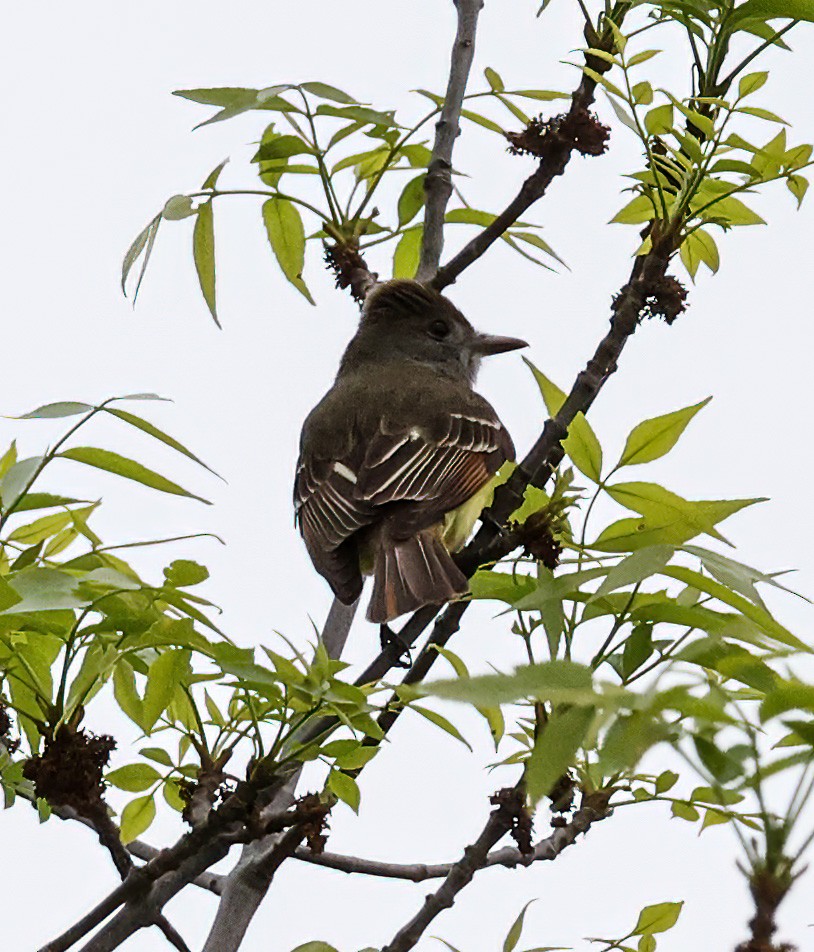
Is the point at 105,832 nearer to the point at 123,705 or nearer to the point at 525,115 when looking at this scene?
the point at 123,705

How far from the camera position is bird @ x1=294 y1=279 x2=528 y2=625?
3.78 meters

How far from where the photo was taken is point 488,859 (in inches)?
119

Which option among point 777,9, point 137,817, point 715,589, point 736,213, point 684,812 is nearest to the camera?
point 715,589

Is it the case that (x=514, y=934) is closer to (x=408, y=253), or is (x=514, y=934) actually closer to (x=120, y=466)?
(x=120, y=466)

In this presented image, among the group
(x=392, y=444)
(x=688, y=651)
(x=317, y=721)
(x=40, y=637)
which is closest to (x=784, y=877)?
(x=688, y=651)

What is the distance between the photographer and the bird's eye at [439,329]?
18.1 ft

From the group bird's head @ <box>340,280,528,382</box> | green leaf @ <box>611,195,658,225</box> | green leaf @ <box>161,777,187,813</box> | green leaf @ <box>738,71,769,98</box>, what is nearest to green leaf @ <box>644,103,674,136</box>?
green leaf @ <box>738,71,769,98</box>

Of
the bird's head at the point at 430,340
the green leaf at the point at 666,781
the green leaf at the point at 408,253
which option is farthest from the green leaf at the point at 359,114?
the bird's head at the point at 430,340

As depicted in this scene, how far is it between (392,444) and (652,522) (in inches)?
92.7

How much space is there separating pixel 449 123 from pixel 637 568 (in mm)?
2221

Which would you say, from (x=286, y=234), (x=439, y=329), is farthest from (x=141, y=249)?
(x=439, y=329)

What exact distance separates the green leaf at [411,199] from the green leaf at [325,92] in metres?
0.94

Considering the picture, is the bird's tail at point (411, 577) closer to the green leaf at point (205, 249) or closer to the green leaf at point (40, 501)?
the green leaf at point (205, 249)

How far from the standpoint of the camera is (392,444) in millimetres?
4457
